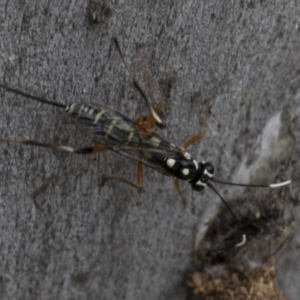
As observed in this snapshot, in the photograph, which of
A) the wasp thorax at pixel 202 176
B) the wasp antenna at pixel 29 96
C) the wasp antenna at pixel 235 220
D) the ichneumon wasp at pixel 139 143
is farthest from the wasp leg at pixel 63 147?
the wasp antenna at pixel 235 220

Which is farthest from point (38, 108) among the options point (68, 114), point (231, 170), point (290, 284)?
point (290, 284)

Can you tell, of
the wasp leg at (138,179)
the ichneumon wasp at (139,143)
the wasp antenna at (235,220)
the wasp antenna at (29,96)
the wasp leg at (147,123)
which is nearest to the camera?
the wasp antenna at (29,96)

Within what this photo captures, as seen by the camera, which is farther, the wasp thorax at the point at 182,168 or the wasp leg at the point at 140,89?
the wasp thorax at the point at 182,168

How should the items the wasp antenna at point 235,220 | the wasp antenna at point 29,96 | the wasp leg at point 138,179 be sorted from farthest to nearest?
1. the wasp antenna at point 235,220
2. the wasp leg at point 138,179
3. the wasp antenna at point 29,96

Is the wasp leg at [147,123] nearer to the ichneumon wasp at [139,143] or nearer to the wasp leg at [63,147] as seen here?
the ichneumon wasp at [139,143]

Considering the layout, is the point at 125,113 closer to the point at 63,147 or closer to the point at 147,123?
the point at 147,123

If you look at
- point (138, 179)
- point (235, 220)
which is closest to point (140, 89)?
point (138, 179)

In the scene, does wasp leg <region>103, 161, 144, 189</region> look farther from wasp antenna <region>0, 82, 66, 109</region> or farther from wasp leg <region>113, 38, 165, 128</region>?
wasp antenna <region>0, 82, 66, 109</region>
